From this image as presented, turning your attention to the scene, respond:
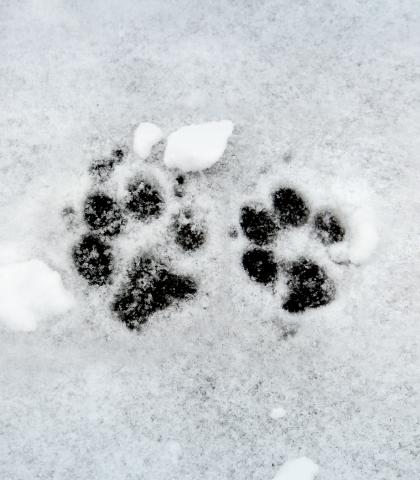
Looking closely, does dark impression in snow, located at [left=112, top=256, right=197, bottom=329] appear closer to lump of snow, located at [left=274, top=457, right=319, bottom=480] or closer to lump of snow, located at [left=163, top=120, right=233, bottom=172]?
lump of snow, located at [left=163, top=120, right=233, bottom=172]

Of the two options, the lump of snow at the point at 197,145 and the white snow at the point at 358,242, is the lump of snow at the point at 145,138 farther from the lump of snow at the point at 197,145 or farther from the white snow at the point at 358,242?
the white snow at the point at 358,242

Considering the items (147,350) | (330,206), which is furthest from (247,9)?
(147,350)

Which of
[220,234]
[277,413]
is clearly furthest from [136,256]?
[277,413]

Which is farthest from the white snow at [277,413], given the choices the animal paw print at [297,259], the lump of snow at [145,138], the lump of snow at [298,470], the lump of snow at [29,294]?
the lump of snow at [145,138]

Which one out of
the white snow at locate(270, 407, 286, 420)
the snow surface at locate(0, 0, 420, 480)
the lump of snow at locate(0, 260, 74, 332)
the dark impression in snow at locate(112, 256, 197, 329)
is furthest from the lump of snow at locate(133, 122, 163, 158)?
the white snow at locate(270, 407, 286, 420)

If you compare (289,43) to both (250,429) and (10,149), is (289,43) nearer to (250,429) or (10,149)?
(10,149)

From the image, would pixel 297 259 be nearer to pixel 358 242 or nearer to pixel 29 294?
pixel 358 242
